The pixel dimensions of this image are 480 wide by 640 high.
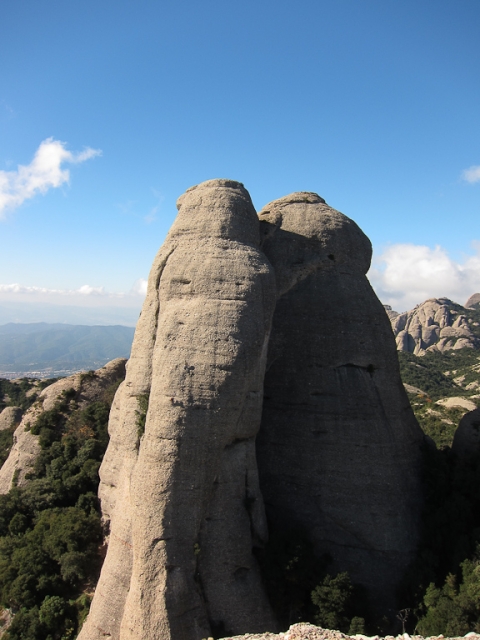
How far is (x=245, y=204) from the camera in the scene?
A: 19.2 metres

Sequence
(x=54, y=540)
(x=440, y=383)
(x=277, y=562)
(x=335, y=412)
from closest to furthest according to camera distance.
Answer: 1. (x=277, y=562)
2. (x=335, y=412)
3. (x=54, y=540)
4. (x=440, y=383)

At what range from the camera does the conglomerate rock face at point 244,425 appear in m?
15.5

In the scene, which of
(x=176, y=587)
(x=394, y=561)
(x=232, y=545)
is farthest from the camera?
(x=394, y=561)

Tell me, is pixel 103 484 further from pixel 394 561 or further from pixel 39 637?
pixel 394 561

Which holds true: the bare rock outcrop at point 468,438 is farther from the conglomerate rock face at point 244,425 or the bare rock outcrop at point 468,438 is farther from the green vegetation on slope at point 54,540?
the green vegetation on slope at point 54,540

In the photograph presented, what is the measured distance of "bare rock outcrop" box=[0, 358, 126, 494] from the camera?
28.3 meters

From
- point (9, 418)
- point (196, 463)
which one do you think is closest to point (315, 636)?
point (196, 463)

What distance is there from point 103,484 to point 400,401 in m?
14.5

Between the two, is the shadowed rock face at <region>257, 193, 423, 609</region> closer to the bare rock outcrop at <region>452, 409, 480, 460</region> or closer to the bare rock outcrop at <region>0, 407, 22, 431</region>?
the bare rock outcrop at <region>452, 409, 480, 460</region>

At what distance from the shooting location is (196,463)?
15.6 m

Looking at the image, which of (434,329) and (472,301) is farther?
(472,301)

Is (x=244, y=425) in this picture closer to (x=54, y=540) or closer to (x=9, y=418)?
(x=54, y=540)

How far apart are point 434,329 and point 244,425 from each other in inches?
4272

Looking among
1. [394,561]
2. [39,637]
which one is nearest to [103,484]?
[39,637]
